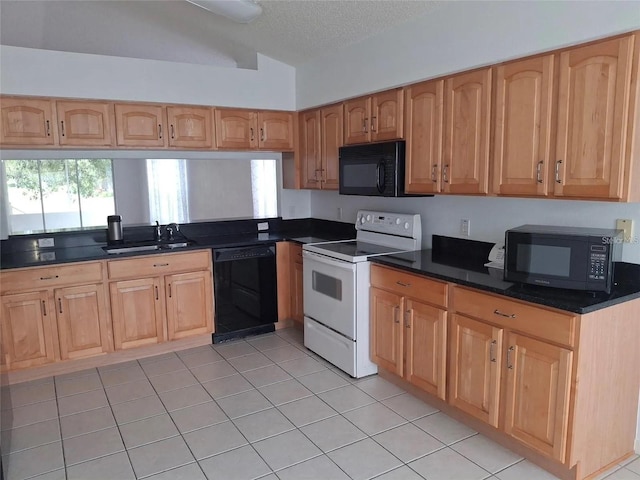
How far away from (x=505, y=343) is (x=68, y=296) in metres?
3.05

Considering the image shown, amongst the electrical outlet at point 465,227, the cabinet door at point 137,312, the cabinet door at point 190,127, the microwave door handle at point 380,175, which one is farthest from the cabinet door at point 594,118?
the cabinet door at point 137,312

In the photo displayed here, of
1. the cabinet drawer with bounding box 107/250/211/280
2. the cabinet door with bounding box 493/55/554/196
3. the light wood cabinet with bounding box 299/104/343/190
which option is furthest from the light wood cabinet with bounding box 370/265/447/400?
the cabinet drawer with bounding box 107/250/211/280

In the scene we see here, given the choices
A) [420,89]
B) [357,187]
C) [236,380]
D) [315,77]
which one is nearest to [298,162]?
[315,77]

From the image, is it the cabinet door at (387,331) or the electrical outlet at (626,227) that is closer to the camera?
the electrical outlet at (626,227)

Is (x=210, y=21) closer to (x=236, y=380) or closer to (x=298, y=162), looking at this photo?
(x=298, y=162)

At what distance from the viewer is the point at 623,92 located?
→ 2035 mm

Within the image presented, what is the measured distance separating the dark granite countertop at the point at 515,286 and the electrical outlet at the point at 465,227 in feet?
0.77

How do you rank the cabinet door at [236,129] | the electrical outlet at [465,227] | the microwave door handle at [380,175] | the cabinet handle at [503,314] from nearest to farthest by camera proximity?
the cabinet handle at [503,314] < the electrical outlet at [465,227] < the microwave door handle at [380,175] < the cabinet door at [236,129]

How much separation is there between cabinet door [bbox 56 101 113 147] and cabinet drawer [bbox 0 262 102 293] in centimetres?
99

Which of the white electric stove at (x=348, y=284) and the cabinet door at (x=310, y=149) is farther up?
the cabinet door at (x=310, y=149)

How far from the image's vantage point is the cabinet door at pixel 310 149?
14.1ft

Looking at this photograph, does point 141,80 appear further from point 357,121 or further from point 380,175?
point 380,175

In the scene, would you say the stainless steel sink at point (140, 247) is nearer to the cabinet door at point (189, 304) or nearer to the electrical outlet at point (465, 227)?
the cabinet door at point (189, 304)

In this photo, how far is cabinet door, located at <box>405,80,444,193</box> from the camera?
2975mm
